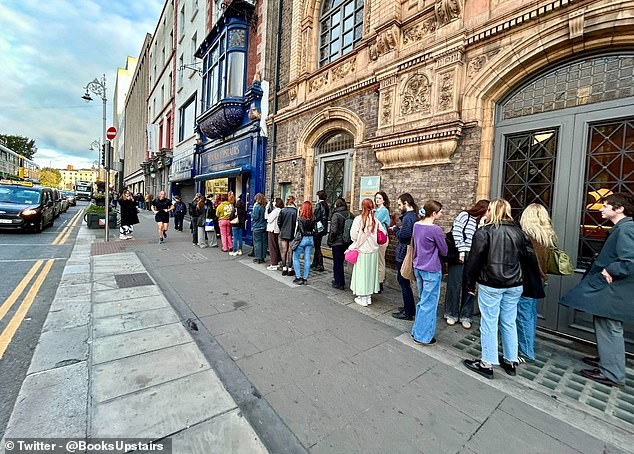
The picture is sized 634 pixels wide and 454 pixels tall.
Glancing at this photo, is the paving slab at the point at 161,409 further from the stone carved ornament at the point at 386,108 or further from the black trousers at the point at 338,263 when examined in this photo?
the stone carved ornament at the point at 386,108

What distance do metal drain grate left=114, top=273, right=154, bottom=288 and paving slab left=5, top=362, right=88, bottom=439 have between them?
9.71ft

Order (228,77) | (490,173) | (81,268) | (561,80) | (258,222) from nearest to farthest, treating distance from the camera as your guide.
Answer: (561,80) < (490,173) < (81,268) < (258,222) < (228,77)

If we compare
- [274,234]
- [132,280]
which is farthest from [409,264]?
[132,280]

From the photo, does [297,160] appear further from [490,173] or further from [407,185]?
[490,173]

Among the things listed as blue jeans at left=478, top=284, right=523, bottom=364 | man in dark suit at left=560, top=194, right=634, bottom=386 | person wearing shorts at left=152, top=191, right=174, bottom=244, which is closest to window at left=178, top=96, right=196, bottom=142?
person wearing shorts at left=152, top=191, right=174, bottom=244

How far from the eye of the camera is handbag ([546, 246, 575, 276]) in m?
3.34

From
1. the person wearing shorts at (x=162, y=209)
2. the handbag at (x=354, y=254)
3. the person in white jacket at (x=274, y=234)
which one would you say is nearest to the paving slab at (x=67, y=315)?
the person in white jacket at (x=274, y=234)

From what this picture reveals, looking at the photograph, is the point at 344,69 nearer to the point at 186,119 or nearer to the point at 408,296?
the point at 408,296

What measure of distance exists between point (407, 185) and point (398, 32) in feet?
11.0

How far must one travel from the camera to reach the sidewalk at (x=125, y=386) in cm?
207

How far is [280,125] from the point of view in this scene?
33.2ft

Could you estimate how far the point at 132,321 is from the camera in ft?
12.9

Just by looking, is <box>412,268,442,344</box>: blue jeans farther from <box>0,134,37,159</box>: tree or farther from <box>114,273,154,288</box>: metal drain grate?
<box>0,134,37,159</box>: tree

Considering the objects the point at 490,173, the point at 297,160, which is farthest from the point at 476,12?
the point at 297,160
